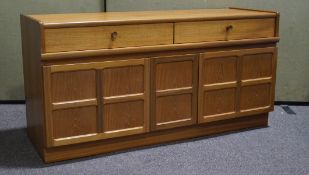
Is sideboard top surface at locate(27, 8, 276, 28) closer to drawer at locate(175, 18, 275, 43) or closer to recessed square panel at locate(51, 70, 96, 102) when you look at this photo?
drawer at locate(175, 18, 275, 43)

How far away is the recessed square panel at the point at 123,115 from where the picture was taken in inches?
79.8

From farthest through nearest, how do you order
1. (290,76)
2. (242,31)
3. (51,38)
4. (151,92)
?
(290,76), (242,31), (151,92), (51,38)

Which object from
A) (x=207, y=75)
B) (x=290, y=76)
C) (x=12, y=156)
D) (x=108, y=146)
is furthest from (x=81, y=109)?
(x=290, y=76)

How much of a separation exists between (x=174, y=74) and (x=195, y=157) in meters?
0.41

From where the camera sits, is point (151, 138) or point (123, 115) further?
point (151, 138)

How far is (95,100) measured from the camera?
1975 millimetres

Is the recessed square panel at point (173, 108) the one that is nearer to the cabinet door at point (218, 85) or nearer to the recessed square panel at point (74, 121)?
the cabinet door at point (218, 85)

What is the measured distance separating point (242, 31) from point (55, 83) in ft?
3.24

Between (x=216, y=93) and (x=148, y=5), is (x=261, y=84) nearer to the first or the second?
(x=216, y=93)

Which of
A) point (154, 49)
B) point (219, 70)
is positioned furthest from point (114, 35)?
point (219, 70)

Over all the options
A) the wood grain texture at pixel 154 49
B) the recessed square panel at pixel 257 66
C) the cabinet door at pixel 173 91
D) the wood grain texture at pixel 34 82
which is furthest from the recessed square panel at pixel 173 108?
the wood grain texture at pixel 34 82

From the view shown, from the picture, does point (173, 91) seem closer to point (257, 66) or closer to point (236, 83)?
point (236, 83)

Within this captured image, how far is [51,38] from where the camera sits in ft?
5.98

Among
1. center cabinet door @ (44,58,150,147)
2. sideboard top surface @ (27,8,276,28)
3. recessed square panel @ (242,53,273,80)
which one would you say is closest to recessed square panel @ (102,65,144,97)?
center cabinet door @ (44,58,150,147)
